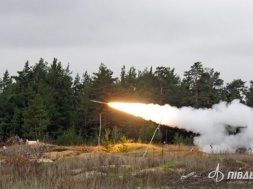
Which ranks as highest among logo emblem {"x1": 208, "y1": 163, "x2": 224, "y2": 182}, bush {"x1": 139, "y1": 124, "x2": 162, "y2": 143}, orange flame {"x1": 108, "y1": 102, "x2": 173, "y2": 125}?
orange flame {"x1": 108, "y1": 102, "x2": 173, "y2": 125}

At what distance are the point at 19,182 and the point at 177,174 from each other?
7313 mm

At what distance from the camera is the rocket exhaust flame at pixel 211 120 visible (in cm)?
2672

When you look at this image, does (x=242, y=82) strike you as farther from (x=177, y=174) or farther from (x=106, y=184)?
(x=106, y=184)

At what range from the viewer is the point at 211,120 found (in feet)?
93.1

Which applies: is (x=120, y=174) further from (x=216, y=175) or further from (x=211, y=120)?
(x=211, y=120)

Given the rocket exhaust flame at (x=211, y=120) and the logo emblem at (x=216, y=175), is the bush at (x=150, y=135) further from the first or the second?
the logo emblem at (x=216, y=175)

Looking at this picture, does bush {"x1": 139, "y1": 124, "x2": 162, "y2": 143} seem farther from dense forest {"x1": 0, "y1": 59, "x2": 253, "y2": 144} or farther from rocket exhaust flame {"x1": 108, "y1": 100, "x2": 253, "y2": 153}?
rocket exhaust flame {"x1": 108, "y1": 100, "x2": 253, "y2": 153}

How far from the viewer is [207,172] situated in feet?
53.2

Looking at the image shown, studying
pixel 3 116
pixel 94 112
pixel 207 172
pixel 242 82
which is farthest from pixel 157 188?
pixel 242 82

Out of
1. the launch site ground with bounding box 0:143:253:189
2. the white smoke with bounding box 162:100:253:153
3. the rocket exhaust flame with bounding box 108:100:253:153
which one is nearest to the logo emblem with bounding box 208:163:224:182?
the launch site ground with bounding box 0:143:253:189

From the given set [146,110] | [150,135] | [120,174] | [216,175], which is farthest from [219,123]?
[150,135]

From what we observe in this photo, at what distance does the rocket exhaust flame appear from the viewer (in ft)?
87.7

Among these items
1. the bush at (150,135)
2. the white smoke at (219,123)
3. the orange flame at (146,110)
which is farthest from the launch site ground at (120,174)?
the bush at (150,135)

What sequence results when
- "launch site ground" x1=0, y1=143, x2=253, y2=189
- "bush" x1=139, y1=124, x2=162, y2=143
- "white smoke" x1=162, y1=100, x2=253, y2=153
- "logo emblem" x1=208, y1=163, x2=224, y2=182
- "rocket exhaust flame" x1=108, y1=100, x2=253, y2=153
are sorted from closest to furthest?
"launch site ground" x1=0, y1=143, x2=253, y2=189 < "logo emblem" x1=208, y1=163, x2=224, y2=182 < "rocket exhaust flame" x1=108, y1=100, x2=253, y2=153 < "white smoke" x1=162, y1=100, x2=253, y2=153 < "bush" x1=139, y1=124, x2=162, y2=143
